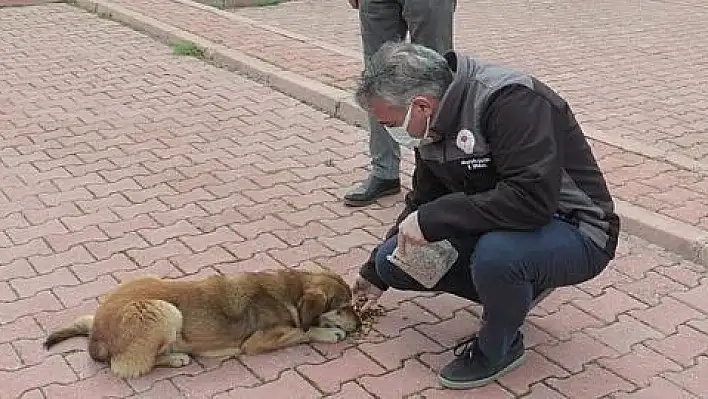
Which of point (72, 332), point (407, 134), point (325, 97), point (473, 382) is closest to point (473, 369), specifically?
point (473, 382)

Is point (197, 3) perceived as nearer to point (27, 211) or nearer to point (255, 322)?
point (27, 211)

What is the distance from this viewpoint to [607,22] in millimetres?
10922

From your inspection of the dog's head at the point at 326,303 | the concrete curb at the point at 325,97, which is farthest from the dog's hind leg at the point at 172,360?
the concrete curb at the point at 325,97

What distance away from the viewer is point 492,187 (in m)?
3.27

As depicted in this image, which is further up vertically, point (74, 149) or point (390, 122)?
point (390, 122)

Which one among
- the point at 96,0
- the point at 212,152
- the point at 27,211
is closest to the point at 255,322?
the point at 27,211

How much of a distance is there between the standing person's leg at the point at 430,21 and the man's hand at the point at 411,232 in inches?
63.5

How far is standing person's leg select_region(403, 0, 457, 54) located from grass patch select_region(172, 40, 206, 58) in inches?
161

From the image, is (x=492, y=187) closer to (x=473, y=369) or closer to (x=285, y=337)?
(x=473, y=369)

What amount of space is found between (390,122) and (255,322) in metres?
0.95

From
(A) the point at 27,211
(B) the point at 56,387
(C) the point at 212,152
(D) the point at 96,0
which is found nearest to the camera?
(B) the point at 56,387

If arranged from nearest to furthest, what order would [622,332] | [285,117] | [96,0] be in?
[622,332] → [285,117] → [96,0]

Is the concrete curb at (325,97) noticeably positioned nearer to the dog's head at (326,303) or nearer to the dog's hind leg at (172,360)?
the dog's head at (326,303)

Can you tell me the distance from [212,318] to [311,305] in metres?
0.37
